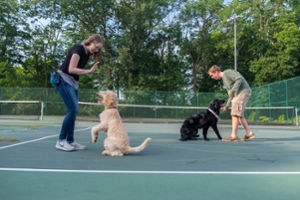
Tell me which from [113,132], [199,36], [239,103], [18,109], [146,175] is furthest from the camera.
Result: [199,36]

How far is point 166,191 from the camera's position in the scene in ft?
9.27

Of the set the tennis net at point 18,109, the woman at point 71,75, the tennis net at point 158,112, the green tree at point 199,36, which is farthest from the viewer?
the green tree at point 199,36

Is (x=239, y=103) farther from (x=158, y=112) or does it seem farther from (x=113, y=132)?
(x=158, y=112)

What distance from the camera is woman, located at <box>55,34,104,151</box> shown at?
201 inches

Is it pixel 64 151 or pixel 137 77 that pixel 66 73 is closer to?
pixel 64 151

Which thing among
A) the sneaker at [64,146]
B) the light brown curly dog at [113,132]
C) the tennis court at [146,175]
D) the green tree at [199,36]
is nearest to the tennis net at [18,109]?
the green tree at [199,36]

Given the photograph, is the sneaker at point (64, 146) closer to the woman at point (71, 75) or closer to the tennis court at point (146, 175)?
the woman at point (71, 75)

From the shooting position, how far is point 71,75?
5.22 meters

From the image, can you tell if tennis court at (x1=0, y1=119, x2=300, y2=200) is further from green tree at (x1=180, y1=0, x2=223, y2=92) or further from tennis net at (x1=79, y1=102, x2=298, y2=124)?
green tree at (x1=180, y1=0, x2=223, y2=92)

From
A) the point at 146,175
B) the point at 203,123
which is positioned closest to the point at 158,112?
the point at 203,123

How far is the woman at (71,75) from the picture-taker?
16.8ft

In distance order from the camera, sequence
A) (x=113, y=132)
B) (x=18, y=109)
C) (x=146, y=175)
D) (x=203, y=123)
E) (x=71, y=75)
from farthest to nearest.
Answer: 1. (x=18, y=109)
2. (x=203, y=123)
3. (x=71, y=75)
4. (x=113, y=132)
5. (x=146, y=175)

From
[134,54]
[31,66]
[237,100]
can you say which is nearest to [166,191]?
[237,100]

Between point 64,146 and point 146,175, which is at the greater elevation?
point 64,146
